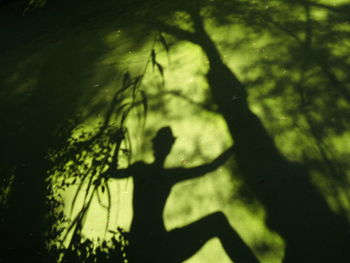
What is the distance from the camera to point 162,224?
3.15 m

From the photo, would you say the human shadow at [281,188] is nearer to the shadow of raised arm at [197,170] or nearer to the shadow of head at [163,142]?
the shadow of raised arm at [197,170]

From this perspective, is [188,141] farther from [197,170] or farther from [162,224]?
[162,224]

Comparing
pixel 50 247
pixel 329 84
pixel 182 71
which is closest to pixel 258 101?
pixel 329 84

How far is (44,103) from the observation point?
198 inches

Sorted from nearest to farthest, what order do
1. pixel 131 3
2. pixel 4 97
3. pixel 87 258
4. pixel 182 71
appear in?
pixel 87 258 → pixel 182 71 → pixel 4 97 → pixel 131 3

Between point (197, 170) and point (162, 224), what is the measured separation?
64 cm

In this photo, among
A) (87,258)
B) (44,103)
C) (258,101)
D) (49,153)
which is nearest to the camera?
(87,258)

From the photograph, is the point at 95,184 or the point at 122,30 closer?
the point at 95,184

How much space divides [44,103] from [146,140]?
6.50ft

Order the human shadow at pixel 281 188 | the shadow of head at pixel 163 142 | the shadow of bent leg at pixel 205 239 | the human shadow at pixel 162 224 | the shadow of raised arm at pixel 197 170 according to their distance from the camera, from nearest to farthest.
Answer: the human shadow at pixel 281 188
the shadow of bent leg at pixel 205 239
the human shadow at pixel 162 224
the shadow of raised arm at pixel 197 170
the shadow of head at pixel 163 142

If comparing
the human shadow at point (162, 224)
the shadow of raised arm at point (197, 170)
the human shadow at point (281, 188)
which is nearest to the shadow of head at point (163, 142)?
the human shadow at point (162, 224)

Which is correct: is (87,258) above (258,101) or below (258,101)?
below

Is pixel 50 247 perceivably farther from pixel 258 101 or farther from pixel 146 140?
pixel 258 101

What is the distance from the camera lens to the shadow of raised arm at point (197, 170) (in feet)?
11.2
